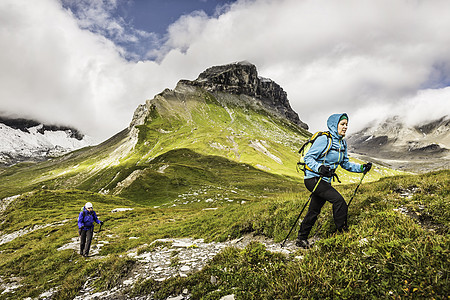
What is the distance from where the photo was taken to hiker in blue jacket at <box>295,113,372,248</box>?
6.88m

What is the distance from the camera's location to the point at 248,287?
4.80m

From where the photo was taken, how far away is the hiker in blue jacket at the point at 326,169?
688cm

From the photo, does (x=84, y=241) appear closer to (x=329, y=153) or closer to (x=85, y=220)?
(x=85, y=220)

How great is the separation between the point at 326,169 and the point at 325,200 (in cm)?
122

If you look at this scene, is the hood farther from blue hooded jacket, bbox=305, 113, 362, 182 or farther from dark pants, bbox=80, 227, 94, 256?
dark pants, bbox=80, 227, 94, 256

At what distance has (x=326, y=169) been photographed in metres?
6.80

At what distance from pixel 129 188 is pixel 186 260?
2577 inches

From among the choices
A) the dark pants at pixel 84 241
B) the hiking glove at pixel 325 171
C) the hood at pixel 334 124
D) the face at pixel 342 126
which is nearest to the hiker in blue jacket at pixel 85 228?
the dark pants at pixel 84 241

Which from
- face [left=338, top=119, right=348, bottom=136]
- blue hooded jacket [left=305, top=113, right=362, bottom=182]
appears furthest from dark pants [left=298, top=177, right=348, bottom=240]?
face [left=338, top=119, right=348, bottom=136]

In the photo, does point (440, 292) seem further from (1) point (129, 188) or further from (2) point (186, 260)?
(1) point (129, 188)

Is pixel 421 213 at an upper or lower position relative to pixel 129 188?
upper

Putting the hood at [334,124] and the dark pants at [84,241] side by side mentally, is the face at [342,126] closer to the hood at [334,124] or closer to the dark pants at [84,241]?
the hood at [334,124]

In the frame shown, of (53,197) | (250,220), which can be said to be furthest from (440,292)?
(53,197)

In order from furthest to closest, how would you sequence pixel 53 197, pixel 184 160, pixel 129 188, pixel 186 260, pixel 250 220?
pixel 184 160
pixel 129 188
pixel 53 197
pixel 250 220
pixel 186 260
